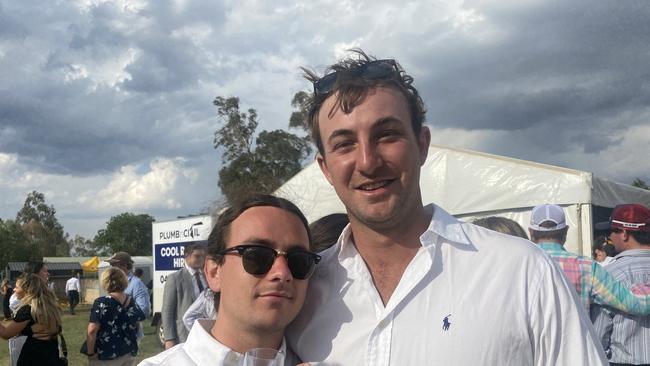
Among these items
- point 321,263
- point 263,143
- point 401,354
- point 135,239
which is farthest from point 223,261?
point 135,239

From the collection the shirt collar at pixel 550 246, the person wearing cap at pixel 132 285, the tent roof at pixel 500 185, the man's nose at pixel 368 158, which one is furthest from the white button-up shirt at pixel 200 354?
the person wearing cap at pixel 132 285

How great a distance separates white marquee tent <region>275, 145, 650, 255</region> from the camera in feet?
25.3

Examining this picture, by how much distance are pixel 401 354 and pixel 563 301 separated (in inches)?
17.9

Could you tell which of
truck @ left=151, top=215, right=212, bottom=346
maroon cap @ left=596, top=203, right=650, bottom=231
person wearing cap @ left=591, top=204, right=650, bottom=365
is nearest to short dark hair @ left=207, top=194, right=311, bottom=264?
person wearing cap @ left=591, top=204, right=650, bottom=365

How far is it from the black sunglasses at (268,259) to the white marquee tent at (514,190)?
5346mm

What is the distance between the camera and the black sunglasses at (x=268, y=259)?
1.85m

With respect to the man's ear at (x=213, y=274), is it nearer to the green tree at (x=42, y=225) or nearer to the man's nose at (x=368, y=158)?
the man's nose at (x=368, y=158)

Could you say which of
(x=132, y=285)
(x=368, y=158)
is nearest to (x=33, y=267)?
(x=132, y=285)

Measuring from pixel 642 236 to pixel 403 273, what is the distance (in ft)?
10.9

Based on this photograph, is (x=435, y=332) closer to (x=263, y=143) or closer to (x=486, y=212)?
(x=486, y=212)

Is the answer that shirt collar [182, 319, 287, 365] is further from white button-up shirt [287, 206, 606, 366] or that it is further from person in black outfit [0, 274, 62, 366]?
person in black outfit [0, 274, 62, 366]

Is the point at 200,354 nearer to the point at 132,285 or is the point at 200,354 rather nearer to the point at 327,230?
the point at 327,230

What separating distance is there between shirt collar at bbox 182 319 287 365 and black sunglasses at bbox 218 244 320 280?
23 cm

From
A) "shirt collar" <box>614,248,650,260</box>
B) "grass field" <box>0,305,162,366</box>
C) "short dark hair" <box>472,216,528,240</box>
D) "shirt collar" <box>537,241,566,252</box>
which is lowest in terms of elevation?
"grass field" <box>0,305,162,366</box>
